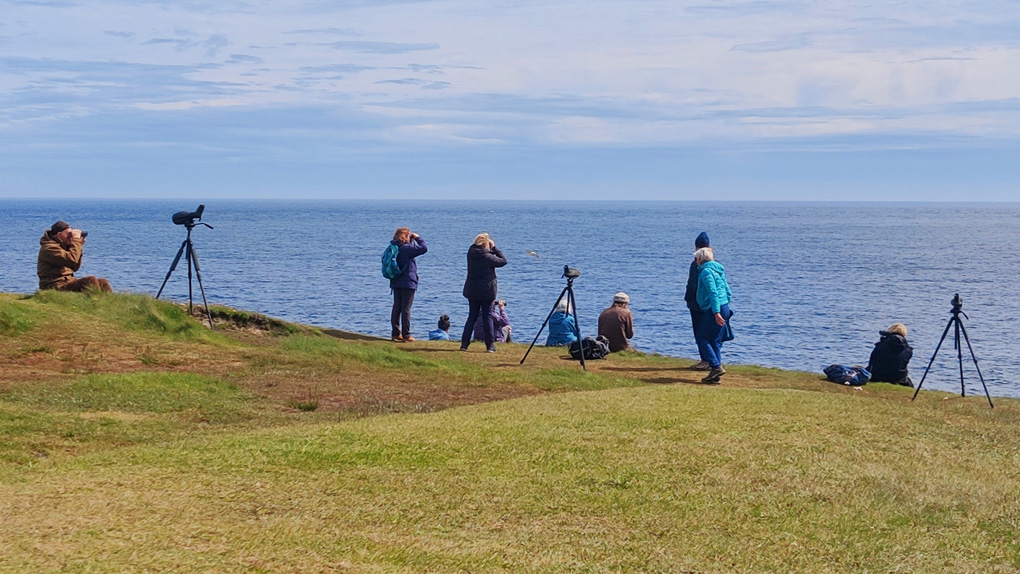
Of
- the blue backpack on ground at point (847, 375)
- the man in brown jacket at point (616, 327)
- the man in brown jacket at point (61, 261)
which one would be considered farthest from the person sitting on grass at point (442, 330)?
the blue backpack on ground at point (847, 375)

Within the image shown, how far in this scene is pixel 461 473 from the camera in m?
8.13

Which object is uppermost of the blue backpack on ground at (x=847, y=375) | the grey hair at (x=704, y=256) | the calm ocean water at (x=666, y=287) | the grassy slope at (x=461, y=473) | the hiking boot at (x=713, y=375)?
→ the grey hair at (x=704, y=256)

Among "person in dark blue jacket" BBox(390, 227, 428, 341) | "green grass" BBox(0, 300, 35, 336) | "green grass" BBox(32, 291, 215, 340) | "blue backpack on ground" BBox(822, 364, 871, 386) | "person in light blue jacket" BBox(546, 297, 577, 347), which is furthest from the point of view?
"person in light blue jacket" BBox(546, 297, 577, 347)

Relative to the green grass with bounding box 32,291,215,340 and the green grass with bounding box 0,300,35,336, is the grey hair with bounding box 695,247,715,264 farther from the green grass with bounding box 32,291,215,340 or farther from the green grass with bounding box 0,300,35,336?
the green grass with bounding box 0,300,35,336

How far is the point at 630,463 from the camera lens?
8.70 meters

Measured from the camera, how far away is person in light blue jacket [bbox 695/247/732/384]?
50.9ft

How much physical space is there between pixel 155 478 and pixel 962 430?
29.3 feet

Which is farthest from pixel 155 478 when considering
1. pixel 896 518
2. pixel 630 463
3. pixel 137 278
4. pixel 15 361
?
pixel 137 278

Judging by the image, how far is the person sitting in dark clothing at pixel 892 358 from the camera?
17.2 meters

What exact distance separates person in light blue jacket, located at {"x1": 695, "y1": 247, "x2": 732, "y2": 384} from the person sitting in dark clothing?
10.9 feet

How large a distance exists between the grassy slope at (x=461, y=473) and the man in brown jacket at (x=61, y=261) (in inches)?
134

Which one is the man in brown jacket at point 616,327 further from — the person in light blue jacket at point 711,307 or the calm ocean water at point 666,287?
the calm ocean water at point 666,287

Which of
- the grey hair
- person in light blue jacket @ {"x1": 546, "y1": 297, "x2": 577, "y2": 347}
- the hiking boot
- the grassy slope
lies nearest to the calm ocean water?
person in light blue jacket @ {"x1": 546, "y1": 297, "x2": 577, "y2": 347}

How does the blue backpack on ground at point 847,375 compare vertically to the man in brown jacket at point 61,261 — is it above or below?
below
